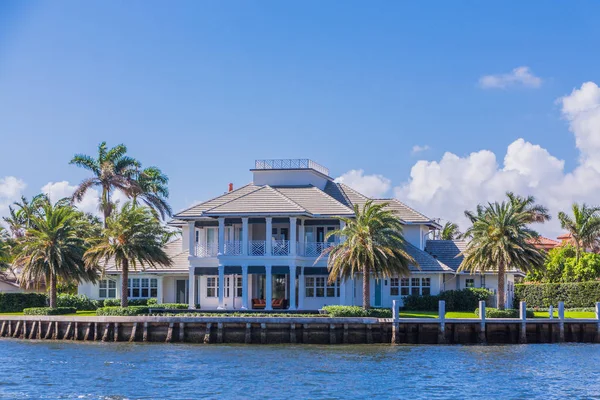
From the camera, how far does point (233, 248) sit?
62.5 m

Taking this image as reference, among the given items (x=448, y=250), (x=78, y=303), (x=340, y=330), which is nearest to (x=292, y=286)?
(x=340, y=330)

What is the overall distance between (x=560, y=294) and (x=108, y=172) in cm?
3970

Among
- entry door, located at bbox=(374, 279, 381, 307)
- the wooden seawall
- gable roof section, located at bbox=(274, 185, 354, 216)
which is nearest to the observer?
the wooden seawall

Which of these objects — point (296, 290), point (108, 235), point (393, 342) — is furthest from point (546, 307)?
point (108, 235)

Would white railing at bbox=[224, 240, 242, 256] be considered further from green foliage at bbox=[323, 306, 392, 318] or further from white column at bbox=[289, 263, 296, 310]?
green foliage at bbox=[323, 306, 392, 318]

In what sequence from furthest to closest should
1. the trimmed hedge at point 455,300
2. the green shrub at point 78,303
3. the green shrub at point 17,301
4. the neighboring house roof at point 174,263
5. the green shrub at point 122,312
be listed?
the green shrub at point 17,301 < the green shrub at point 78,303 < the neighboring house roof at point 174,263 < the trimmed hedge at point 455,300 < the green shrub at point 122,312

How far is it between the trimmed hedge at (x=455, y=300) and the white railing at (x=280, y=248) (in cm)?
921

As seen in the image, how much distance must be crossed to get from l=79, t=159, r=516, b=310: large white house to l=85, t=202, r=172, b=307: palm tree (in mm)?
4847

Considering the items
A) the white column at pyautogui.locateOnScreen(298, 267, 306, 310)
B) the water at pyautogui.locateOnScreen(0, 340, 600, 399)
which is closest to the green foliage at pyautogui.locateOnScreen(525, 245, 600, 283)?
the white column at pyautogui.locateOnScreen(298, 267, 306, 310)

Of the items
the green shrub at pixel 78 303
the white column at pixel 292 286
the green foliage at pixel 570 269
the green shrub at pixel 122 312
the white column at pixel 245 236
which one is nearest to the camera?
the green shrub at pixel 122 312

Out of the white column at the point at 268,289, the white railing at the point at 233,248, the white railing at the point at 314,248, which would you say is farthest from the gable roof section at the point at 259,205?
the white column at the point at 268,289

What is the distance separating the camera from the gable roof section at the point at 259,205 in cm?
6166

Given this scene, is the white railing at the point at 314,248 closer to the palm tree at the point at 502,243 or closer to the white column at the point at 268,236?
the white column at the point at 268,236

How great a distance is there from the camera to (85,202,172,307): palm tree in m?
57.7
